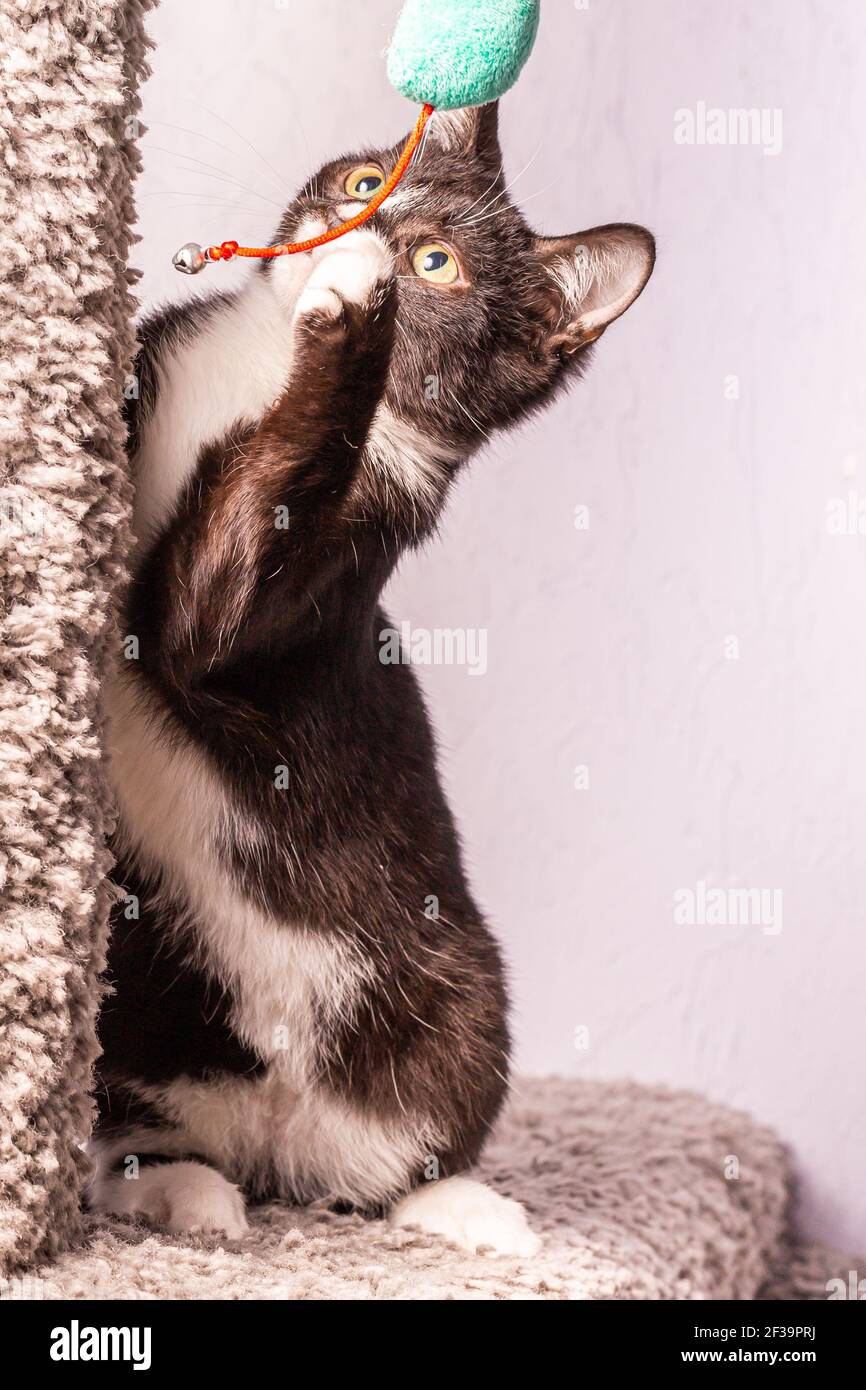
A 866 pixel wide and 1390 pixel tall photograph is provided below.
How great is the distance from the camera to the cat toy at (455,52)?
801 millimetres

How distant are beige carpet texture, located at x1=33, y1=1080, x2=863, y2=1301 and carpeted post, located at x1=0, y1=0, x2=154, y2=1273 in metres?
0.10

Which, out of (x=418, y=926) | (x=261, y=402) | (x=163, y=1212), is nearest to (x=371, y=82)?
(x=261, y=402)

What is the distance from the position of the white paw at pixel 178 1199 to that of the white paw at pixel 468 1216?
0.16 m

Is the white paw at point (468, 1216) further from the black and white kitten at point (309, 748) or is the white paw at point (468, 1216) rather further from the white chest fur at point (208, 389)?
the white chest fur at point (208, 389)

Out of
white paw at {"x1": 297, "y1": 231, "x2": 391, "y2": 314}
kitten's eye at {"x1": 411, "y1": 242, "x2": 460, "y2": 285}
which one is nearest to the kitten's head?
kitten's eye at {"x1": 411, "y1": 242, "x2": 460, "y2": 285}

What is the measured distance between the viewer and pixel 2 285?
29.4 inches

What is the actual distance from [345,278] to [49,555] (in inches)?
10.6

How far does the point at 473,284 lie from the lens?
3.96 feet

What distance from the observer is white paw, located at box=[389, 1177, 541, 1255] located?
1.00m

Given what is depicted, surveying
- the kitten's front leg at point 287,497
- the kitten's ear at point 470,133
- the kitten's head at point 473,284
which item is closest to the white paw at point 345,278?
the kitten's front leg at point 287,497

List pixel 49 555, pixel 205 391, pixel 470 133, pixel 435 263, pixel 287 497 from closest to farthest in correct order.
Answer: pixel 49 555, pixel 287 497, pixel 205 391, pixel 435 263, pixel 470 133

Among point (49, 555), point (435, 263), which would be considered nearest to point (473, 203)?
point (435, 263)

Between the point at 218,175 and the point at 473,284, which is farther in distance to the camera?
the point at 218,175

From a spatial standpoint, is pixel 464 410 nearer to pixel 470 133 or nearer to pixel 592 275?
pixel 592 275
